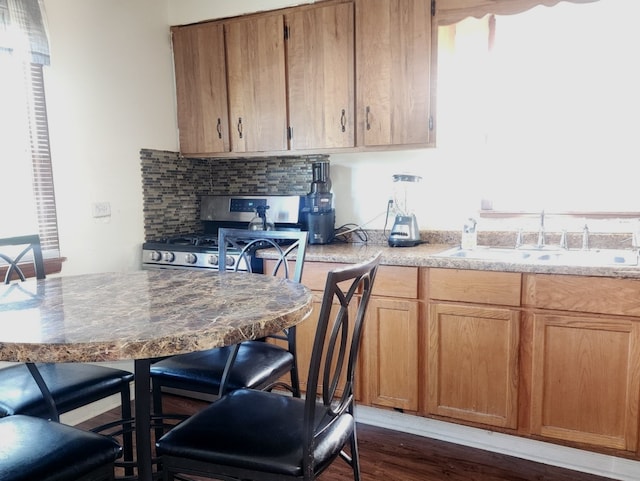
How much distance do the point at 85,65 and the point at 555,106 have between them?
2.49 metres

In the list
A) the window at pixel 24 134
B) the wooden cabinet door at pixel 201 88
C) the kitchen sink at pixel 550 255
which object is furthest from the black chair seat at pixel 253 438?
the wooden cabinet door at pixel 201 88

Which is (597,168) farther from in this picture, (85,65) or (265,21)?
(85,65)

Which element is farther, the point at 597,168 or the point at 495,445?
the point at 597,168

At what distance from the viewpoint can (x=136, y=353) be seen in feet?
3.24

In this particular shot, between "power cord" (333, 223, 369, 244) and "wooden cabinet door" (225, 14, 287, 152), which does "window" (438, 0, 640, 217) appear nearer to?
"power cord" (333, 223, 369, 244)

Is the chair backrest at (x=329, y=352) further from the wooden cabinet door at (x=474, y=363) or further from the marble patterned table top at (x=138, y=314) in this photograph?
the wooden cabinet door at (x=474, y=363)

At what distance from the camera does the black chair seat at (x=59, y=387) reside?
60.4 inches

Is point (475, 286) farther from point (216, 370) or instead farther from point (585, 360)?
point (216, 370)

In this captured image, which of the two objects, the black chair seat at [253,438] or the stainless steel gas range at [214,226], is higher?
the stainless steel gas range at [214,226]

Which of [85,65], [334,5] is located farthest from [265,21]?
[85,65]

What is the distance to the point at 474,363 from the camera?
2.17 m

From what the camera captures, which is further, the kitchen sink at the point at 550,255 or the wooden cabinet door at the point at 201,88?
the wooden cabinet door at the point at 201,88

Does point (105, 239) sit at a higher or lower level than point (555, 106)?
lower

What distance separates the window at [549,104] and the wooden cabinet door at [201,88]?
1.33m
